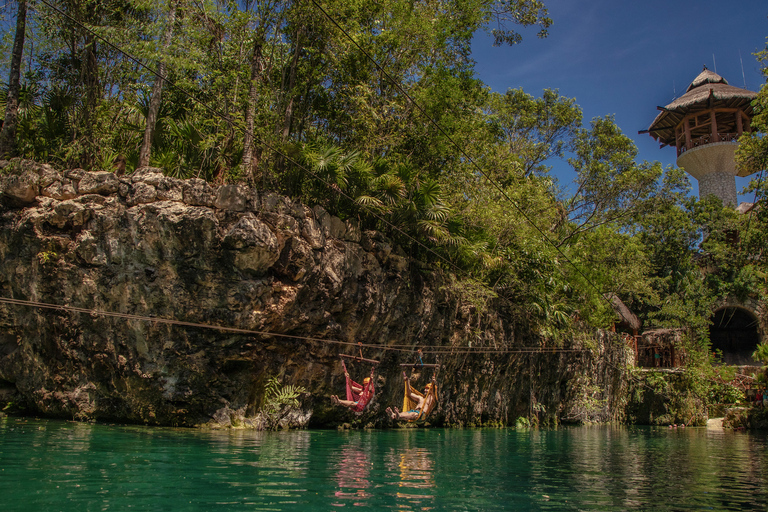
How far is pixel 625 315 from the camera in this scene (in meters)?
35.9

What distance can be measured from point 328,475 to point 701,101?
43.9m

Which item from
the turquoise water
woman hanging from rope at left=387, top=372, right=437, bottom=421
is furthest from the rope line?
the turquoise water

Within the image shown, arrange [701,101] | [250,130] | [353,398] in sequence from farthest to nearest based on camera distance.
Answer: [701,101] → [250,130] → [353,398]

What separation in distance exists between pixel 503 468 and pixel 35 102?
1795 cm

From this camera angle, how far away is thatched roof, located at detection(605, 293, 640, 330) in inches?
1379

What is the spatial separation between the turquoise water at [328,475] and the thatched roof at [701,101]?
35794 mm

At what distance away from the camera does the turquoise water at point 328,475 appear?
5871mm

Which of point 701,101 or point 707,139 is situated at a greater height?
point 701,101

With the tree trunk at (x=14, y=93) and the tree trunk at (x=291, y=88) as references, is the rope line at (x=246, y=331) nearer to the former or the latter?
the tree trunk at (x=14, y=93)

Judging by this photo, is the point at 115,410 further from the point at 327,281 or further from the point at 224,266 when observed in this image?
the point at 327,281

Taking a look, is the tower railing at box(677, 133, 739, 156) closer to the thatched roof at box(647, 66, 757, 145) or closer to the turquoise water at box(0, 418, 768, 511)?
the thatched roof at box(647, 66, 757, 145)

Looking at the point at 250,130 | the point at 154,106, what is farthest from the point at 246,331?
the point at 154,106

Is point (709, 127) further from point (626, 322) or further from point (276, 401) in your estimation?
point (276, 401)

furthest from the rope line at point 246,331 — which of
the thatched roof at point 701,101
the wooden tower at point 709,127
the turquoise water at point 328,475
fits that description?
the thatched roof at point 701,101
